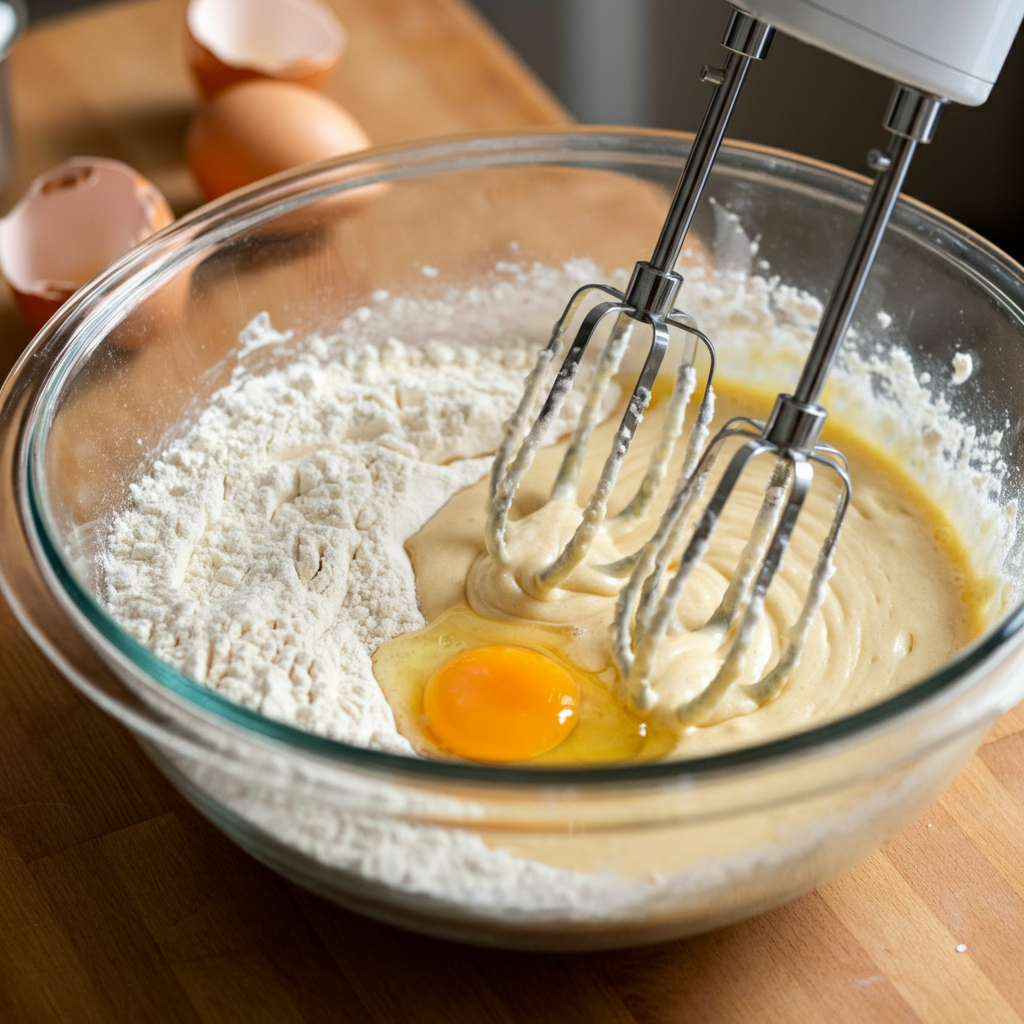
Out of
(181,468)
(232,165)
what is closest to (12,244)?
(232,165)

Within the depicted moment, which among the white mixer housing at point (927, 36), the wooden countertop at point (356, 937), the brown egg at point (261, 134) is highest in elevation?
the white mixer housing at point (927, 36)

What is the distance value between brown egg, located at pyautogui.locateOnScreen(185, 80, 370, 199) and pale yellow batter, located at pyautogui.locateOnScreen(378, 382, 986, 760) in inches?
21.1

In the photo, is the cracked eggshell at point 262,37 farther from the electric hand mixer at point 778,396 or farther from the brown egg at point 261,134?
the electric hand mixer at point 778,396

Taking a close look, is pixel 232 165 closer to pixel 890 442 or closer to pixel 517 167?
pixel 517 167

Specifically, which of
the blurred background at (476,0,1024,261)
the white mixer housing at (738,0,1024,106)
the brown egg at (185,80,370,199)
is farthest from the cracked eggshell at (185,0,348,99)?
the white mixer housing at (738,0,1024,106)

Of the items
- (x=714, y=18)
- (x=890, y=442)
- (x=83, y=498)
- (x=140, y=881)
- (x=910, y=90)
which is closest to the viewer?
(x=910, y=90)

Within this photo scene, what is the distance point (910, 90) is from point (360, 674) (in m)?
0.58

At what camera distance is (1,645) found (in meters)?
1.07

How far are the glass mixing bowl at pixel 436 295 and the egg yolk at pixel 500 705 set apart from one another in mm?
172

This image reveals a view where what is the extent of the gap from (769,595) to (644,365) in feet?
0.74

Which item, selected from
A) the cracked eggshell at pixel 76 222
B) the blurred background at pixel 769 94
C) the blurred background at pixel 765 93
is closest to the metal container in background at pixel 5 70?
the cracked eggshell at pixel 76 222

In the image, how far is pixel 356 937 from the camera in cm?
83

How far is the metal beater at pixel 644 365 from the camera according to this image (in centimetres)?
87

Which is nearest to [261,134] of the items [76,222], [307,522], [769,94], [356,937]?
[76,222]
